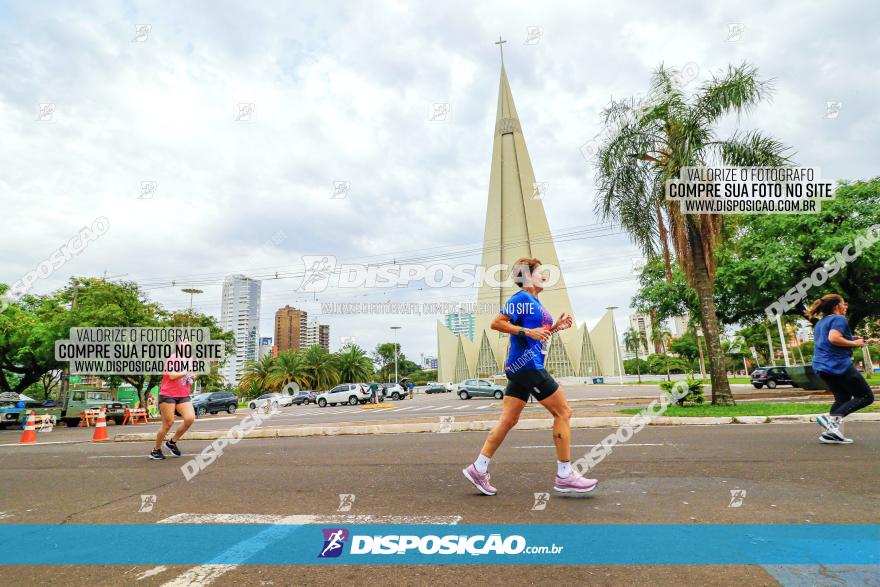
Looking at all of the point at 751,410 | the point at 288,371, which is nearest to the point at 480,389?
the point at 751,410

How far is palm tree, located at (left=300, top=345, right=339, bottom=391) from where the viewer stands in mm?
57656

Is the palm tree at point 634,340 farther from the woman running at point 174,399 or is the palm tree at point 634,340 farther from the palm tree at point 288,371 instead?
the woman running at point 174,399

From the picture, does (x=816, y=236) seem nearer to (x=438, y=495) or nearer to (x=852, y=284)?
(x=852, y=284)

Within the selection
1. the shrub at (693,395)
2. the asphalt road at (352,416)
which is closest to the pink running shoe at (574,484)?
the asphalt road at (352,416)

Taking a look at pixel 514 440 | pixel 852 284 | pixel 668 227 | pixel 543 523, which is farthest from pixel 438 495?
pixel 852 284

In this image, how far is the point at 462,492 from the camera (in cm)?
411

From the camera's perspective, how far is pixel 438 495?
4.02m

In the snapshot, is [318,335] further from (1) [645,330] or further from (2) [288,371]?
(1) [645,330]

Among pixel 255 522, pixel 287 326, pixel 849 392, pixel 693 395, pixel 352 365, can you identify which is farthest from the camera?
pixel 287 326

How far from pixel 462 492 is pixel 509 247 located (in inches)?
3318

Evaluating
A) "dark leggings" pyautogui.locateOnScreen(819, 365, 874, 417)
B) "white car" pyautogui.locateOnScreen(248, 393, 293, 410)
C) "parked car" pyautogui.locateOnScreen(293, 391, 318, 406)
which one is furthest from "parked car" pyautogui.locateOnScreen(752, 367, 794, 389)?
"white car" pyautogui.locateOnScreen(248, 393, 293, 410)

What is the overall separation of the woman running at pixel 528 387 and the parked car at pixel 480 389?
31795mm

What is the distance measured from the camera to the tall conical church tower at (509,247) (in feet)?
269

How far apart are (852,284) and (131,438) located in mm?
23158
